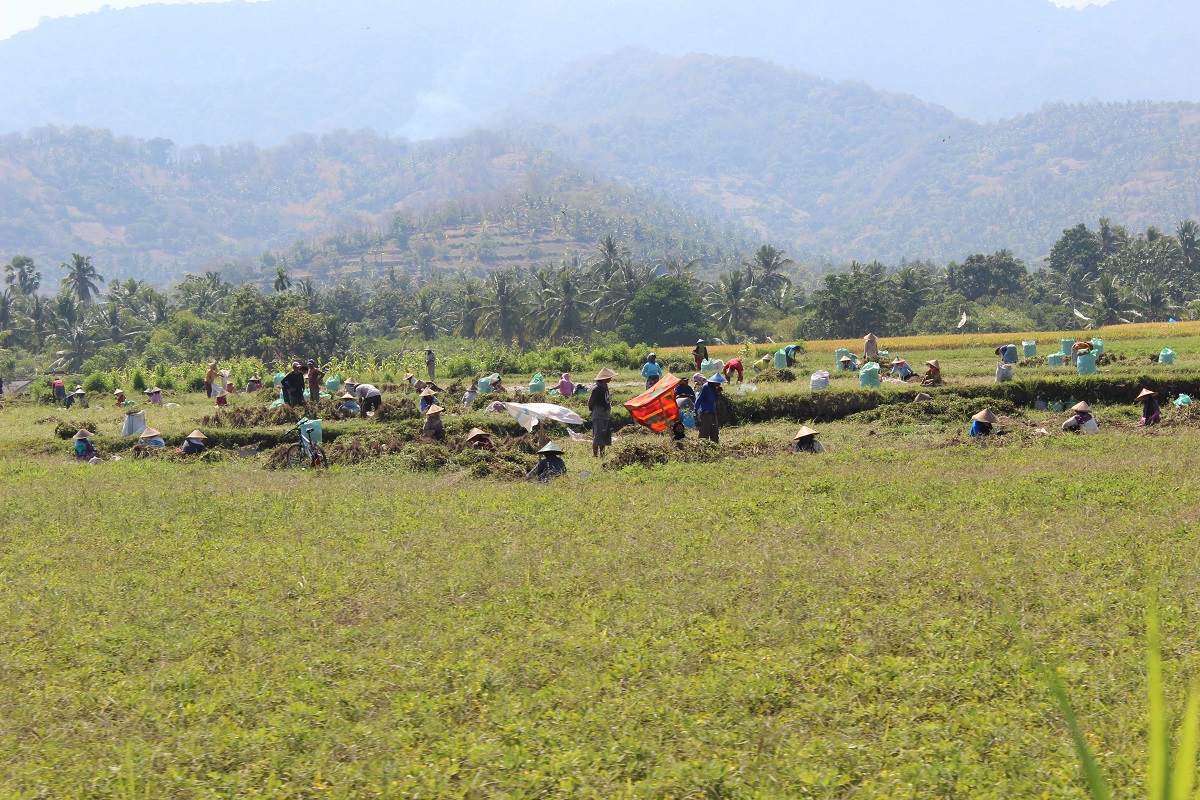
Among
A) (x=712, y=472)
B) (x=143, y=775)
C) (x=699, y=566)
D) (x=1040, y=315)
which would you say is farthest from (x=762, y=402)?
(x=1040, y=315)

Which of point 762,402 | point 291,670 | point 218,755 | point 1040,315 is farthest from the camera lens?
point 1040,315

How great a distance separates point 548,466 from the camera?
15.4m

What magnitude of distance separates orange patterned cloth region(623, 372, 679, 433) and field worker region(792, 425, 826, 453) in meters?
2.55

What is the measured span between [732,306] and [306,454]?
171 ft

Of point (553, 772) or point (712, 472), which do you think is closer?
point (553, 772)

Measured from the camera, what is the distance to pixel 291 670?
24.3ft

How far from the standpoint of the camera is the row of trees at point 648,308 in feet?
200

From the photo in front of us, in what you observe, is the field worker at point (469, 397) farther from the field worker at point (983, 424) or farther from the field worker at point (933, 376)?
the field worker at point (983, 424)

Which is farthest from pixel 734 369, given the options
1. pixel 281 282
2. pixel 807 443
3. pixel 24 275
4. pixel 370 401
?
pixel 24 275

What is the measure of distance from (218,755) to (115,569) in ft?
16.3

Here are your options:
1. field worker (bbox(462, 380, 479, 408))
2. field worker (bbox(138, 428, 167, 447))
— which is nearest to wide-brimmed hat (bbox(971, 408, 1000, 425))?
field worker (bbox(462, 380, 479, 408))

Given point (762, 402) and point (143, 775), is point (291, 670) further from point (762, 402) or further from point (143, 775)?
point (762, 402)

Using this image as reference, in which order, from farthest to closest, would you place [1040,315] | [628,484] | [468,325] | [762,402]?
[468,325]
[1040,315]
[762,402]
[628,484]

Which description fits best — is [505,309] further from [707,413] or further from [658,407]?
[707,413]
